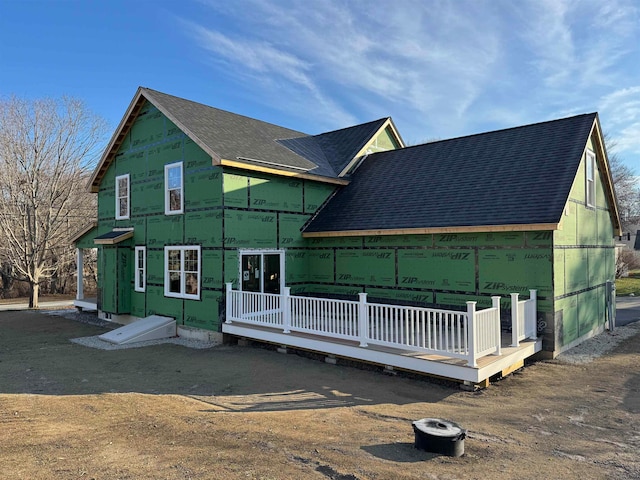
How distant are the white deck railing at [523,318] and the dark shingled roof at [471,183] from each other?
1942 mm

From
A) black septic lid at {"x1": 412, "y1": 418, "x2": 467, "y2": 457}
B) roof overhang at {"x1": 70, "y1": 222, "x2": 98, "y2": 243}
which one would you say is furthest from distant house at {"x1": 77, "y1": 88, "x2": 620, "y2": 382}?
black septic lid at {"x1": 412, "y1": 418, "x2": 467, "y2": 457}

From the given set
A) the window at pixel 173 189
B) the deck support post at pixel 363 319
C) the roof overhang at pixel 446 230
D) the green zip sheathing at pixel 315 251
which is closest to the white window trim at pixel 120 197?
the green zip sheathing at pixel 315 251

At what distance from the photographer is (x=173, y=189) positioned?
47.3 feet

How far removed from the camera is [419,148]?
52.5ft

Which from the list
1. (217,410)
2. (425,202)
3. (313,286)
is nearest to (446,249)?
(425,202)

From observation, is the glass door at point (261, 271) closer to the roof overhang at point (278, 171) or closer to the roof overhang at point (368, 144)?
the roof overhang at point (278, 171)

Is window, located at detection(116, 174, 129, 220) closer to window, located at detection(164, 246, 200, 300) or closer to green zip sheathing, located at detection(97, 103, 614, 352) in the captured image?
green zip sheathing, located at detection(97, 103, 614, 352)

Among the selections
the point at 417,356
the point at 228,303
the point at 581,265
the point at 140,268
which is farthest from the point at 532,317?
the point at 140,268

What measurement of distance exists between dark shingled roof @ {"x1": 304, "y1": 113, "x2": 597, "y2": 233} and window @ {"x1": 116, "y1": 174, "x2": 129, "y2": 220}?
752 centimetres

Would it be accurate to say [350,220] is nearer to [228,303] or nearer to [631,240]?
[228,303]

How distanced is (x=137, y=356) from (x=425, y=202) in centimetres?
931

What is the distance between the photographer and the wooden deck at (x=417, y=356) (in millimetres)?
7992

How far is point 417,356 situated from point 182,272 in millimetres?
8517

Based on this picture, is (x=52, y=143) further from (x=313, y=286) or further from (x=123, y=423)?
(x=123, y=423)
